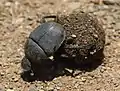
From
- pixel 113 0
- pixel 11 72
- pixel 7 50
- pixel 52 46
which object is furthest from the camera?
pixel 113 0

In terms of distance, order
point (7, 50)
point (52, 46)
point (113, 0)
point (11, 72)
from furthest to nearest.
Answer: point (113, 0) < point (7, 50) < point (11, 72) < point (52, 46)

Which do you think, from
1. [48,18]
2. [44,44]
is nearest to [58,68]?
[44,44]

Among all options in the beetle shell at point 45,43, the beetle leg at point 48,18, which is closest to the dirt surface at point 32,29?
the beetle leg at point 48,18

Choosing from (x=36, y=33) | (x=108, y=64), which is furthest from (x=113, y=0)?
(x=36, y=33)

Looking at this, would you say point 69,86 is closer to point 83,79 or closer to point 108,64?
point 83,79

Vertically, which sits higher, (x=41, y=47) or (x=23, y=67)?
(x=41, y=47)

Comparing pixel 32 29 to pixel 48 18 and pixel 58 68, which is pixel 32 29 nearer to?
pixel 48 18

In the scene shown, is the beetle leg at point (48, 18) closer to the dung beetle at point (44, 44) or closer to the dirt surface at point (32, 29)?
the dirt surface at point (32, 29)
